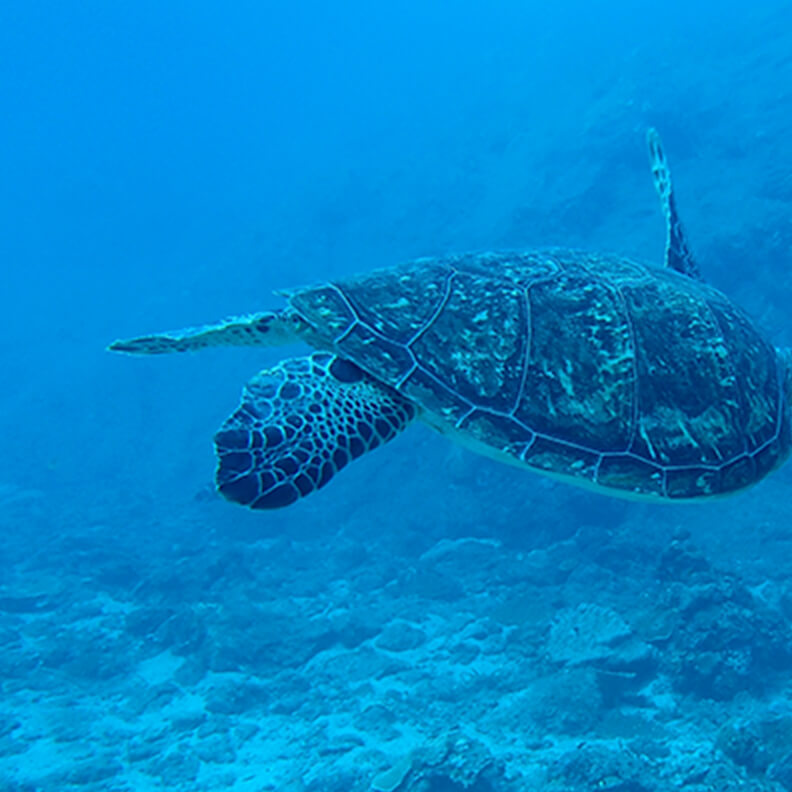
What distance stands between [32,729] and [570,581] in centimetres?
829

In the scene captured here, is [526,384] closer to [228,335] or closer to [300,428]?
[300,428]

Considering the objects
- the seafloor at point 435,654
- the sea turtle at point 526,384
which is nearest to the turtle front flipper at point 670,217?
the sea turtle at point 526,384

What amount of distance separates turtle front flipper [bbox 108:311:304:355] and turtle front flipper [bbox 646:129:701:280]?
377 centimetres

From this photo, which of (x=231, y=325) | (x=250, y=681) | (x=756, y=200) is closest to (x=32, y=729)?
(x=250, y=681)

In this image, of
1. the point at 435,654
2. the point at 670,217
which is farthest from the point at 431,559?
the point at 670,217

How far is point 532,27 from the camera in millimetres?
58500

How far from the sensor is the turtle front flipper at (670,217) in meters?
5.43

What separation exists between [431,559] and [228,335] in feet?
30.4

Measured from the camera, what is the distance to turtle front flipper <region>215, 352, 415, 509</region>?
9.39 ft

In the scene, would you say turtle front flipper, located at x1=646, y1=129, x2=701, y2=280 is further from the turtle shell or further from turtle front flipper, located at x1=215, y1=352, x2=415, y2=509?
turtle front flipper, located at x1=215, y1=352, x2=415, y2=509

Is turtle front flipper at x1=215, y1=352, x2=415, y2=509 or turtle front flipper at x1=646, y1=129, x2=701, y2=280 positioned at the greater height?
turtle front flipper at x1=646, y1=129, x2=701, y2=280

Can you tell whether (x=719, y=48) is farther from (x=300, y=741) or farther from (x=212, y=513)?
(x=300, y=741)

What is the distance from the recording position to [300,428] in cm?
314

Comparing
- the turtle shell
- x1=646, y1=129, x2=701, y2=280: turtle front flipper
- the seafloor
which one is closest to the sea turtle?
the turtle shell
